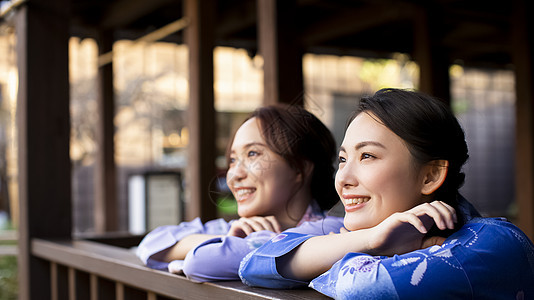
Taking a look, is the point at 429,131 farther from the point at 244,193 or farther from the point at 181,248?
the point at 181,248

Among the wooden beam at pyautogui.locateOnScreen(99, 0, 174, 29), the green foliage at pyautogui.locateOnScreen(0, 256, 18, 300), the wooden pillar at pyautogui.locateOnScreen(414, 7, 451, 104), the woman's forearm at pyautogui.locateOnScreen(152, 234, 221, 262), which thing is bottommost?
the green foliage at pyautogui.locateOnScreen(0, 256, 18, 300)

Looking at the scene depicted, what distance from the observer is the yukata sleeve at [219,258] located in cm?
124

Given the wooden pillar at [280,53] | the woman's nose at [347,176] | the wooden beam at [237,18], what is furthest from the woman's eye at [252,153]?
the wooden beam at [237,18]

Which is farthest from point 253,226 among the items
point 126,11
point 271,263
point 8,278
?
point 8,278

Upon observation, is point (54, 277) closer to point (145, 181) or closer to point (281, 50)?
point (281, 50)

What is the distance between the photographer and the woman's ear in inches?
39.1

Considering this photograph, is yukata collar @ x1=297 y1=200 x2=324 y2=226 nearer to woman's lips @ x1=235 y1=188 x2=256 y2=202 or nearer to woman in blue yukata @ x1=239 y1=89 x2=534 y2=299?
woman's lips @ x1=235 y1=188 x2=256 y2=202

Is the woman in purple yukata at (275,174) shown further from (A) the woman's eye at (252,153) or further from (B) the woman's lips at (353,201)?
(B) the woman's lips at (353,201)

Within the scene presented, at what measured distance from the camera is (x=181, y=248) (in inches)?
56.5

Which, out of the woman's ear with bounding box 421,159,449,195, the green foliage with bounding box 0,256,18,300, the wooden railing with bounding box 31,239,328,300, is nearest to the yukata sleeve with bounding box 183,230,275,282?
the wooden railing with bounding box 31,239,328,300

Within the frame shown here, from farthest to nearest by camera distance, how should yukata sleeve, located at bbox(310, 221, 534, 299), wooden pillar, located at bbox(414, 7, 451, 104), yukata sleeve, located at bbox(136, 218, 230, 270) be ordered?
wooden pillar, located at bbox(414, 7, 451, 104)
yukata sleeve, located at bbox(136, 218, 230, 270)
yukata sleeve, located at bbox(310, 221, 534, 299)

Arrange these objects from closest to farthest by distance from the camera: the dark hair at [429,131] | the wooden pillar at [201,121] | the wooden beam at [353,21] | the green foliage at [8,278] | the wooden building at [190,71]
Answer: the dark hair at [429,131] → the wooden building at [190,71] → the wooden pillar at [201,121] → the wooden beam at [353,21] → the green foliage at [8,278]

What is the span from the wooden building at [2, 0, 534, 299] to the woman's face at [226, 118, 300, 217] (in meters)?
0.24

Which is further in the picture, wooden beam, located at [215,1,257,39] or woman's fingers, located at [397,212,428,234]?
wooden beam, located at [215,1,257,39]
